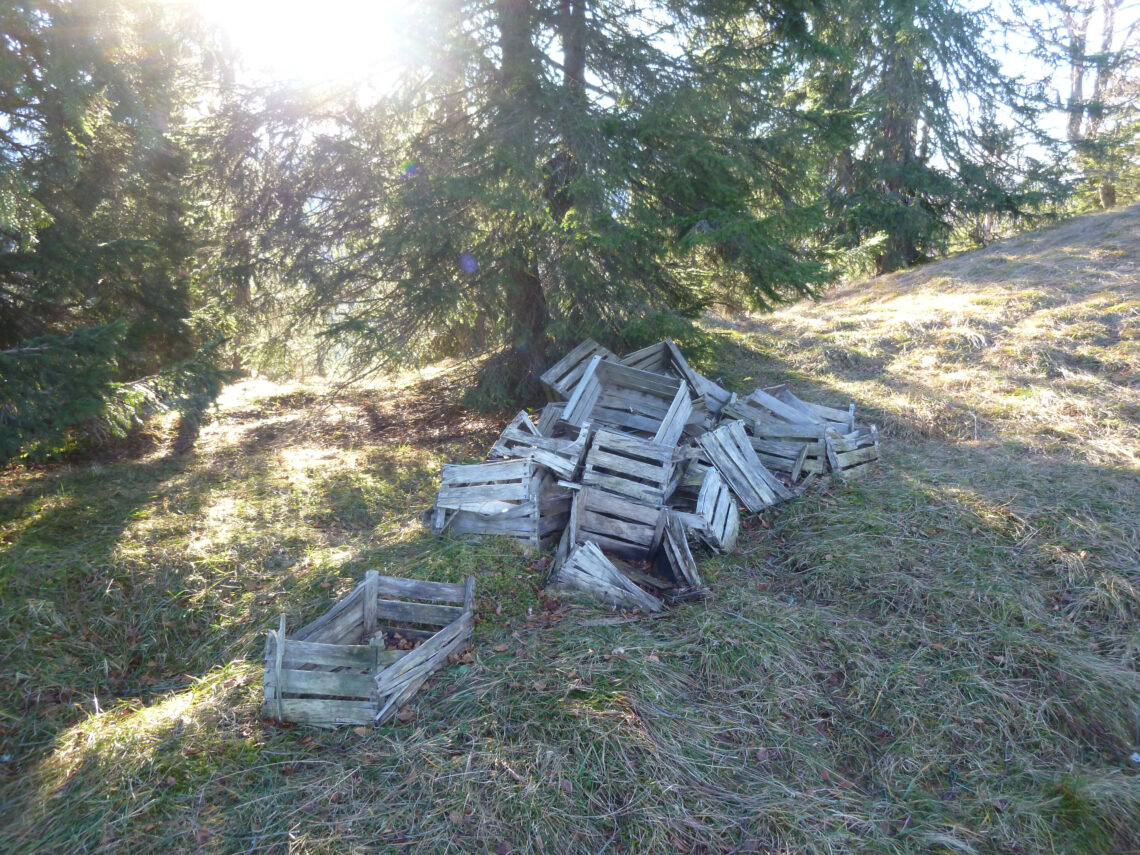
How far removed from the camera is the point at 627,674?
3574 mm

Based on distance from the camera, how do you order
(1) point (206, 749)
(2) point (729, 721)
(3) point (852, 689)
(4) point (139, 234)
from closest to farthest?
1. (1) point (206, 749)
2. (2) point (729, 721)
3. (3) point (852, 689)
4. (4) point (139, 234)

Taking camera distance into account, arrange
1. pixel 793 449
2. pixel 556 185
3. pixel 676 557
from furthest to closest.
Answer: pixel 556 185 → pixel 793 449 → pixel 676 557

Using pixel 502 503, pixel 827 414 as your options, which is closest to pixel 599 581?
pixel 502 503

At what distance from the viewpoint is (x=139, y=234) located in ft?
22.8

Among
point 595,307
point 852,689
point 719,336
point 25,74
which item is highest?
point 25,74

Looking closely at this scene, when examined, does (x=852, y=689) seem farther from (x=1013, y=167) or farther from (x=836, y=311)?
(x=1013, y=167)

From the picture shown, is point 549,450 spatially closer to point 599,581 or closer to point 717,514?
point 599,581

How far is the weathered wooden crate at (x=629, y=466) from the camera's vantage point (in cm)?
493

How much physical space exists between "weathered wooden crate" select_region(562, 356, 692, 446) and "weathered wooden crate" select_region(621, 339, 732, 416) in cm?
37

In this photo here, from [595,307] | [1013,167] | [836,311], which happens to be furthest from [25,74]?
[1013,167]

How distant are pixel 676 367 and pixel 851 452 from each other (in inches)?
78.9

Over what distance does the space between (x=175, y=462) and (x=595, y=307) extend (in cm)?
519

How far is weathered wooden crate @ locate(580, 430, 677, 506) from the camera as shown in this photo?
16.2 feet

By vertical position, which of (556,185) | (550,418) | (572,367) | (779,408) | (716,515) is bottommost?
(716,515)
